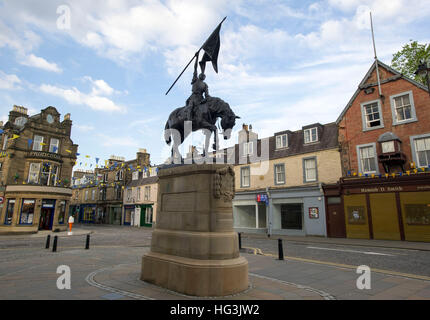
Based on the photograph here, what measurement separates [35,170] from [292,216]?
1067 inches

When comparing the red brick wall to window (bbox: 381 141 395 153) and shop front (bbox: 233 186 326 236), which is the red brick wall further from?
shop front (bbox: 233 186 326 236)

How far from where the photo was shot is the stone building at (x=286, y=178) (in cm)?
2209

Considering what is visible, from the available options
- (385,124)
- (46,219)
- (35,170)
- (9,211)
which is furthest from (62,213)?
(385,124)

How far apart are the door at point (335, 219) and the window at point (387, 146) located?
508 cm

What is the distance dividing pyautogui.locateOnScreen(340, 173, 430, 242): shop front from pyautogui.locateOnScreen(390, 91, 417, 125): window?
425cm

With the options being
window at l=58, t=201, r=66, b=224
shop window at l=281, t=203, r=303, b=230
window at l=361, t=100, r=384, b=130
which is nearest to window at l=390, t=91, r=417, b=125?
window at l=361, t=100, r=384, b=130

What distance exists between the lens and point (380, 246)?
15.4 metres

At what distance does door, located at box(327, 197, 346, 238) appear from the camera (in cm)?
2047

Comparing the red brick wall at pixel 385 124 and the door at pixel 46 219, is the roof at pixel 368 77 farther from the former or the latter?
the door at pixel 46 219

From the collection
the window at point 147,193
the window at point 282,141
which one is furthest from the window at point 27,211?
the window at point 282,141
